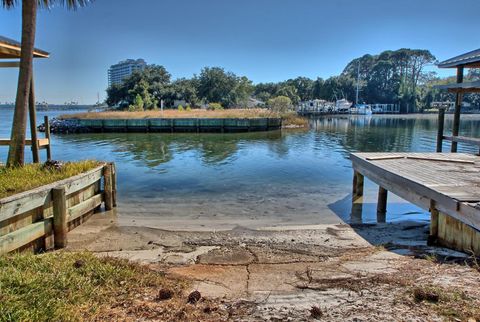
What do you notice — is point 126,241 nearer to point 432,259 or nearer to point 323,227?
point 323,227

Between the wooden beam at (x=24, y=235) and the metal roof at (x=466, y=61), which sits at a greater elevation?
the metal roof at (x=466, y=61)

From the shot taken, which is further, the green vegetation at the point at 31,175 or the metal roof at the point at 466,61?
the metal roof at the point at 466,61

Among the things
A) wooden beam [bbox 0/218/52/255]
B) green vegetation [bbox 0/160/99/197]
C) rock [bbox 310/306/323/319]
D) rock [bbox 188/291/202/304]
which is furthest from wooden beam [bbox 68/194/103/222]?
rock [bbox 310/306/323/319]

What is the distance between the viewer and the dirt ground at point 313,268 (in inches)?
130

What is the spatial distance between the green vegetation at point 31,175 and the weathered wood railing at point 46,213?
0.24m

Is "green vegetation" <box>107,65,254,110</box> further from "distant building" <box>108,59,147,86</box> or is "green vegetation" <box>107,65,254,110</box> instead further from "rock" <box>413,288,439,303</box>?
"distant building" <box>108,59,147,86</box>

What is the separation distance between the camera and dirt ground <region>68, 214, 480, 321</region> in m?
3.31

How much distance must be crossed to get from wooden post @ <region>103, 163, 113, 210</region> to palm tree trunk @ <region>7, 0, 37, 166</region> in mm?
1858

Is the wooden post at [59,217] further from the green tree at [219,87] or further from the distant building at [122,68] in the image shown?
the distant building at [122,68]

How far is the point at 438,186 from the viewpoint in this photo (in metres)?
6.59

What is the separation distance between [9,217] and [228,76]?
70.3 metres

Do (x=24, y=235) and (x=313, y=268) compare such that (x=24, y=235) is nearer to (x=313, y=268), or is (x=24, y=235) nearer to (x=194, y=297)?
(x=194, y=297)

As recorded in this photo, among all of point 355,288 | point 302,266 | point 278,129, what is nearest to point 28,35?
point 302,266

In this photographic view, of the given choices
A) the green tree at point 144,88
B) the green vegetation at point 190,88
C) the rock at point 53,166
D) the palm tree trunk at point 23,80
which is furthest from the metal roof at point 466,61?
the green vegetation at point 190,88
